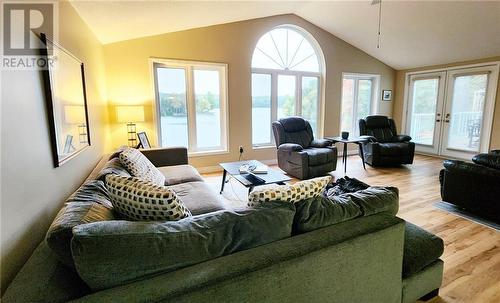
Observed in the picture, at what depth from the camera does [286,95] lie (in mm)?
5285

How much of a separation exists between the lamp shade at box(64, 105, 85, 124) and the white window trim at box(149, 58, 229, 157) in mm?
1907

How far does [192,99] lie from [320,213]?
148 inches

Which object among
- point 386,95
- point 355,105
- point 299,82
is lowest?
point 355,105

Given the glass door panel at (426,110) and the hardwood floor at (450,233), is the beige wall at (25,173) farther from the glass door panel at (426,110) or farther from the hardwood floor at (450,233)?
the glass door panel at (426,110)

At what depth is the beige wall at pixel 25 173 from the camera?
1.07 metres

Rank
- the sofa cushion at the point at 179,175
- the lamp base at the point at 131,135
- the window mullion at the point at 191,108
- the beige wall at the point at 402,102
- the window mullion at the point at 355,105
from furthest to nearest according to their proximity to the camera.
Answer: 1. the window mullion at the point at 355,105
2. the beige wall at the point at 402,102
3. the window mullion at the point at 191,108
4. the lamp base at the point at 131,135
5. the sofa cushion at the point at 179,175

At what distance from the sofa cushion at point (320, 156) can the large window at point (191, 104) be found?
166cm

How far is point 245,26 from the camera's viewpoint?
15.0 ft

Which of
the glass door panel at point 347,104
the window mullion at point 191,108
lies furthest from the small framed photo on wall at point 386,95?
the window mullion at point 191,108

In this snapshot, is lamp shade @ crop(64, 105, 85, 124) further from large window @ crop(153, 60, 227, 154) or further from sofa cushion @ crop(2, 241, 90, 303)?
large window @ crop(153, 60, 227, 154)

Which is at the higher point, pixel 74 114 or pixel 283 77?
pixel 283 77

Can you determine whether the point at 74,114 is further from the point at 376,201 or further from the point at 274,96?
the point at 274,96

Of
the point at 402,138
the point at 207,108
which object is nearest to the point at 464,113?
the point at 402,138

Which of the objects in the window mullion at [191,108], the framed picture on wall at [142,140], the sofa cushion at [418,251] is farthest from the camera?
the window mullion at [191,108]
